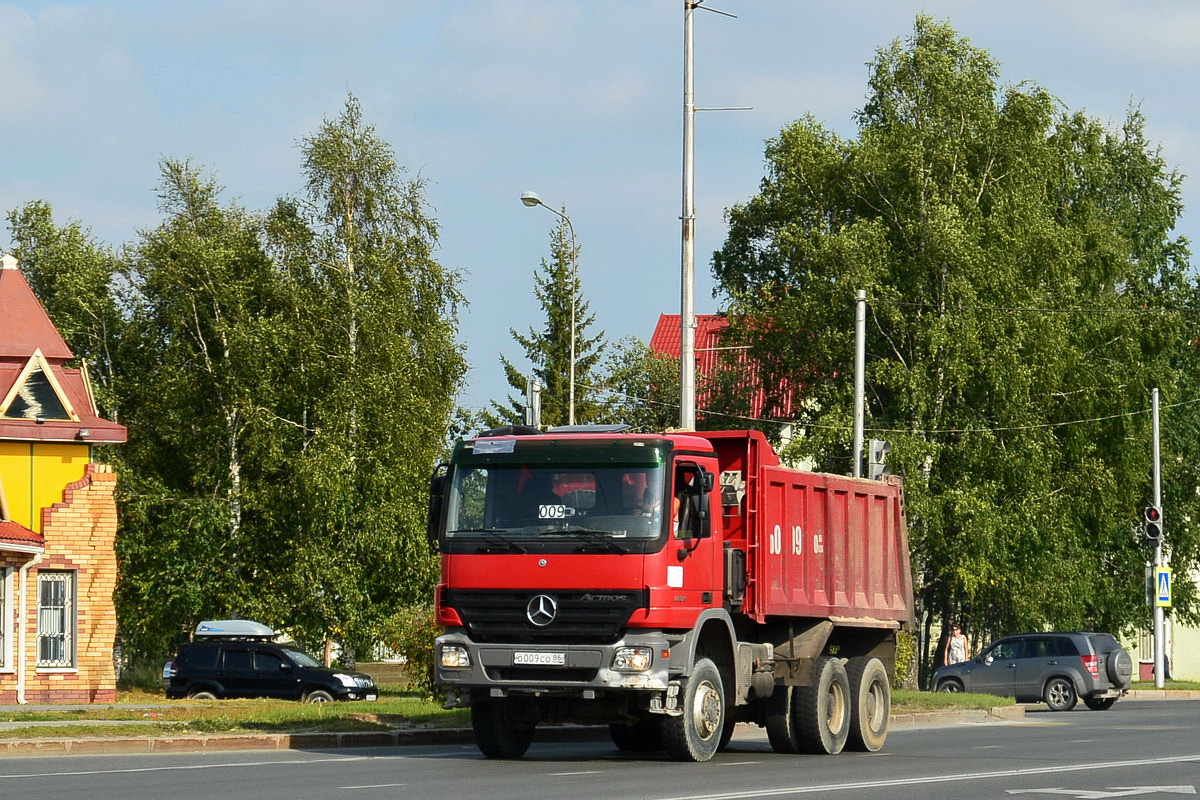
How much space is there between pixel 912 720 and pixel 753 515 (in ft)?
37.7

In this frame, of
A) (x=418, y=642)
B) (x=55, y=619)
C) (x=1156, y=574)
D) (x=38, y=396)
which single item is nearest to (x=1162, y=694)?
(x=1156, y=574)

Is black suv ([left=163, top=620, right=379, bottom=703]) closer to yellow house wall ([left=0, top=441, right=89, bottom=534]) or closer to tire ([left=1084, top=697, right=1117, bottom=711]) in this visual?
yellow house wall ([left=0, top=441, right=89, bottom=534])

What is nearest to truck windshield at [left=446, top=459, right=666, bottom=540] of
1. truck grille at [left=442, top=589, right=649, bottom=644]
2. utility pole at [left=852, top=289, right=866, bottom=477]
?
truck grille at [left=442, top=589, right=649, bottom=644]

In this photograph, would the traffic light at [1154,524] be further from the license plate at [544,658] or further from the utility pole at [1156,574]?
the license plate at [544,658]

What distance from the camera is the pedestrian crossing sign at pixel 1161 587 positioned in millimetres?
Result: 46938

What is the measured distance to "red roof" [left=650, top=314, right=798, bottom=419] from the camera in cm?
4709

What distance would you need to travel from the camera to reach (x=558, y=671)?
55.5 feet

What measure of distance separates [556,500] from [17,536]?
1673cm

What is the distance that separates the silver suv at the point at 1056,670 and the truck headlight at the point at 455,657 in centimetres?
2225

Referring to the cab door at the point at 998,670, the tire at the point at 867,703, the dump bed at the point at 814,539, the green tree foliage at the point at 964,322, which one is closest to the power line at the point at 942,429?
the green tree foliage at the point at 964,322

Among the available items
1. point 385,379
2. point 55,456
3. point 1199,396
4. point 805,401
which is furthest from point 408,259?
point 1199,396

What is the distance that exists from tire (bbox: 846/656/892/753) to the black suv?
15025mm

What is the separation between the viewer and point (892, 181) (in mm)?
43562

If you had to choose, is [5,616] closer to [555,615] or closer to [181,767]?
[181,767]
